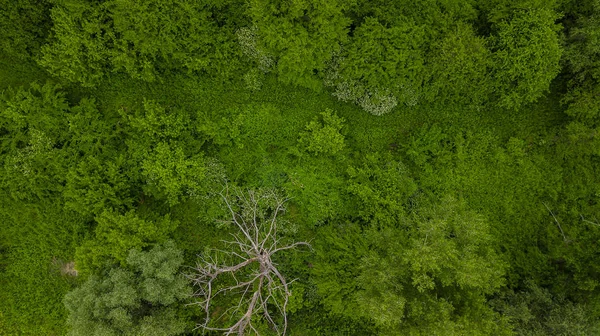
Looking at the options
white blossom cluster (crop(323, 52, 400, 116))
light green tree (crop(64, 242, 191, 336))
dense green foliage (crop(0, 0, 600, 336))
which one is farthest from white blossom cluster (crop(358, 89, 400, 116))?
light green tree (crop(64, 242, 191, 336))

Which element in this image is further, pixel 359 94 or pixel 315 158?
pixel 315 158

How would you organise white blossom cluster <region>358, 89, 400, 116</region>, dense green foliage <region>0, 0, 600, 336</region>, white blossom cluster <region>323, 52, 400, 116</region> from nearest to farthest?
dense green foliage <region>0, 0, 600, 336</region>, white blossom cluster <region>323, 52, 400, 116</region>, white blossom cluster <region>358, 89, 400, 116</region>

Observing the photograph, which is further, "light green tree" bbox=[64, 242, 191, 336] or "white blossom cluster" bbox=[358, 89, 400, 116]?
"white blossom cluster" bbox=[358, 89, 400, 116]

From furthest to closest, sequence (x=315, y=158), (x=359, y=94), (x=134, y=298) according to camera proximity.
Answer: (x=315, y=158)
(x=359, y=94)
(x=134, y=298)

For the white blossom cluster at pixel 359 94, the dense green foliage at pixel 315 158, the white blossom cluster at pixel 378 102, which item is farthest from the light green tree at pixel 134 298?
the white blossom cluster at pixel 378 102

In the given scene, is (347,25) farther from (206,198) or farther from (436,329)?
(436,329)

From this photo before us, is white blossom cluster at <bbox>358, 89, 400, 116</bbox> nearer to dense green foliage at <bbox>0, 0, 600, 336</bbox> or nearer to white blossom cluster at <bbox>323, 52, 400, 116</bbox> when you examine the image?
white blossom cluster at <bbox>323, 52, 400, 116</bbox>

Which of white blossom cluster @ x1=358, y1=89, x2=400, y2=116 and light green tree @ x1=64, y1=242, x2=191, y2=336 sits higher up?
white blossom cluster @ x1=358, y1=89, x2=400, y2=116

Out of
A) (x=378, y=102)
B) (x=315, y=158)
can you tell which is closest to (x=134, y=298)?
(x=315, y=158)

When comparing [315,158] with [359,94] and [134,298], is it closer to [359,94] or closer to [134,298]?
[359,94]

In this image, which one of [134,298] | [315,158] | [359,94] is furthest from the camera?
[315,158]
